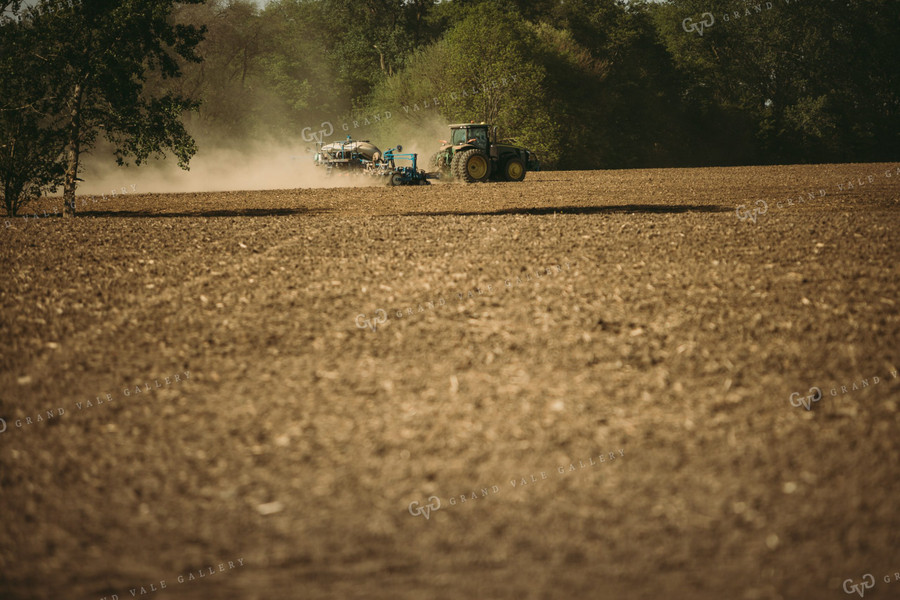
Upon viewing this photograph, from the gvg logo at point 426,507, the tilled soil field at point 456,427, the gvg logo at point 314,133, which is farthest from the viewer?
the gvg logo at point 314,133

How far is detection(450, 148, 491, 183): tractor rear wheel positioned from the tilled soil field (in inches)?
736

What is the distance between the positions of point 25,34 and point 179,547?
18213 millimetres

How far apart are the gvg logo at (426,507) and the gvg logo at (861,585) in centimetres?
215

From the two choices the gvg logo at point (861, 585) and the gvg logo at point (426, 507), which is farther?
the gvg logo at point (426, 507)

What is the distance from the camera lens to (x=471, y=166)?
30.0m

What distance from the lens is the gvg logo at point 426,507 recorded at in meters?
4.38

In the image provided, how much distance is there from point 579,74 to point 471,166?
110ft

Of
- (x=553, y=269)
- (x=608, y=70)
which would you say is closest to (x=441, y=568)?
(x=553, y=269)

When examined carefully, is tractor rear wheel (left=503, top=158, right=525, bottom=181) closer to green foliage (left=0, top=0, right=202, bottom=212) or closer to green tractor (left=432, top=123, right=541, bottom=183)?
green tractor (left=432, top=123, right=541, bottom=183)

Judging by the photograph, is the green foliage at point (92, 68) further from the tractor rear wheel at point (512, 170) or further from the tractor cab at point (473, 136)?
the tractor rear wheel at point (512, 170)

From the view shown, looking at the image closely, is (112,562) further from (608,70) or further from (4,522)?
(608,70)

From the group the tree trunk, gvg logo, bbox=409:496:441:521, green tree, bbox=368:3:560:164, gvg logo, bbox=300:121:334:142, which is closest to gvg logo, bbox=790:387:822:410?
gvg logo, bbox=409:496:441:521

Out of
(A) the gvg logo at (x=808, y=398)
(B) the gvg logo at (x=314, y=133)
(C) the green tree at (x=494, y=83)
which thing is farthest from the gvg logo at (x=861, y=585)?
(B) the gvg logo at (x=314, y=133)

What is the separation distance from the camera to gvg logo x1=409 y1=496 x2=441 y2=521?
438 cm
